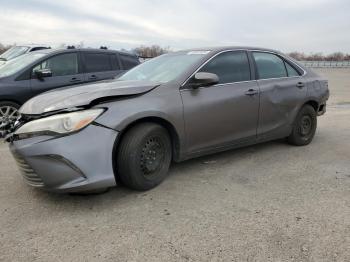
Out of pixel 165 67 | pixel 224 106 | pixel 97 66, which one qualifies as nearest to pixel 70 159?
pixel 165 67

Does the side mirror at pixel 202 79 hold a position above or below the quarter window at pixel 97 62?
below

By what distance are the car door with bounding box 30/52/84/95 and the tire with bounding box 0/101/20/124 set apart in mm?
453

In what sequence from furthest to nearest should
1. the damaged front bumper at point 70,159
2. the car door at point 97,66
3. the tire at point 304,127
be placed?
the car door at point 97,66 → the tire at point 304,127 → the damaged front bumper at point 70,159

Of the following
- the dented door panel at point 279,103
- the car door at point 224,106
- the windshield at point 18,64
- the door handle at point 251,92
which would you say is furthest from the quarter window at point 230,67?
the windshield at point 18,64

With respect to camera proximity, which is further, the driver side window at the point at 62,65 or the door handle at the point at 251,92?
the driver side window at the point at 62,65

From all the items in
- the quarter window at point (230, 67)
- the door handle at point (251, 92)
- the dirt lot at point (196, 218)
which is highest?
the quarter window at point (230, 67)

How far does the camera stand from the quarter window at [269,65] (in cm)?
526

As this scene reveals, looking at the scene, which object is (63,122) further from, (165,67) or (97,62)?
(97,62)

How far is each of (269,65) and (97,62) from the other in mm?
4068

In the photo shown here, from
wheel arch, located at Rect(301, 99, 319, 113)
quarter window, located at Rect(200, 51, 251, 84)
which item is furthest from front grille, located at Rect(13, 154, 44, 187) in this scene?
wheel arch, located at Rect(301, 99, 319, 113)

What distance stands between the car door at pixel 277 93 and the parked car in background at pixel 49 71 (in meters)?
3.85

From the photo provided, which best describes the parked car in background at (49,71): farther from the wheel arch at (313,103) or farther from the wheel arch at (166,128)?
the wheel arch at (313,103)

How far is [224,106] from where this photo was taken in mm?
4605

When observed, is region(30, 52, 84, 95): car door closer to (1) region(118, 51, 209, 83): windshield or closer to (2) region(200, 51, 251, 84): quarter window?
(1) region(118, 51, 209, 83): windshield
